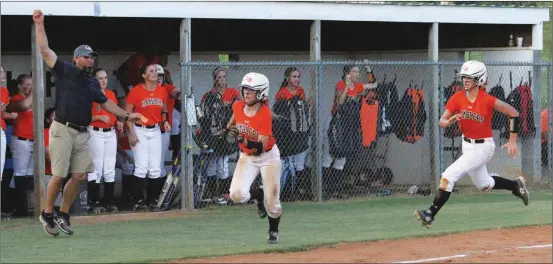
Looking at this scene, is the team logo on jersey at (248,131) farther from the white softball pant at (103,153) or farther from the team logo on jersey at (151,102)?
the team logo on jersey at (151,102)

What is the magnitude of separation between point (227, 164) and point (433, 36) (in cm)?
408

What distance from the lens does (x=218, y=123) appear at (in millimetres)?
16125

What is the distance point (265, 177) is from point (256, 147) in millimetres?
363

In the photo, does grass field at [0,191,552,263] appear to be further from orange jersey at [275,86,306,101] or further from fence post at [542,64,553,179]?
fence post at [542,64,553,179]

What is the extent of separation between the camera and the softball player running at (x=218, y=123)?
16.1 m

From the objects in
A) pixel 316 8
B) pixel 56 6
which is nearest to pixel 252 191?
pixel 56 6

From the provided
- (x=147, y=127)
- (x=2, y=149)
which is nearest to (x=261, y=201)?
(x=147, y=127)

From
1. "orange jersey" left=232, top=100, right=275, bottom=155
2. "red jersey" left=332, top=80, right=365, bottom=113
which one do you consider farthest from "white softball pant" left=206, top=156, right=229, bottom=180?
"orange jersey" left=232, top=100, right=275, bottom=155

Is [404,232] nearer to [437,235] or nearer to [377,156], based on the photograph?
[437,235]

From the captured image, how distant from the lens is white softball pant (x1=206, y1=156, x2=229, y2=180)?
16.3 meters

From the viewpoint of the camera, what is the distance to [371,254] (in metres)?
10.6

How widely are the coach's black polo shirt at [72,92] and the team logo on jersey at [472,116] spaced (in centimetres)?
424

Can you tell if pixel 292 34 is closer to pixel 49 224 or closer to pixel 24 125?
pixel 24 125

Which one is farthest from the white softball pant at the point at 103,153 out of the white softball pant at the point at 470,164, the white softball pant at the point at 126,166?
the white softball pant at the point at 470,164
